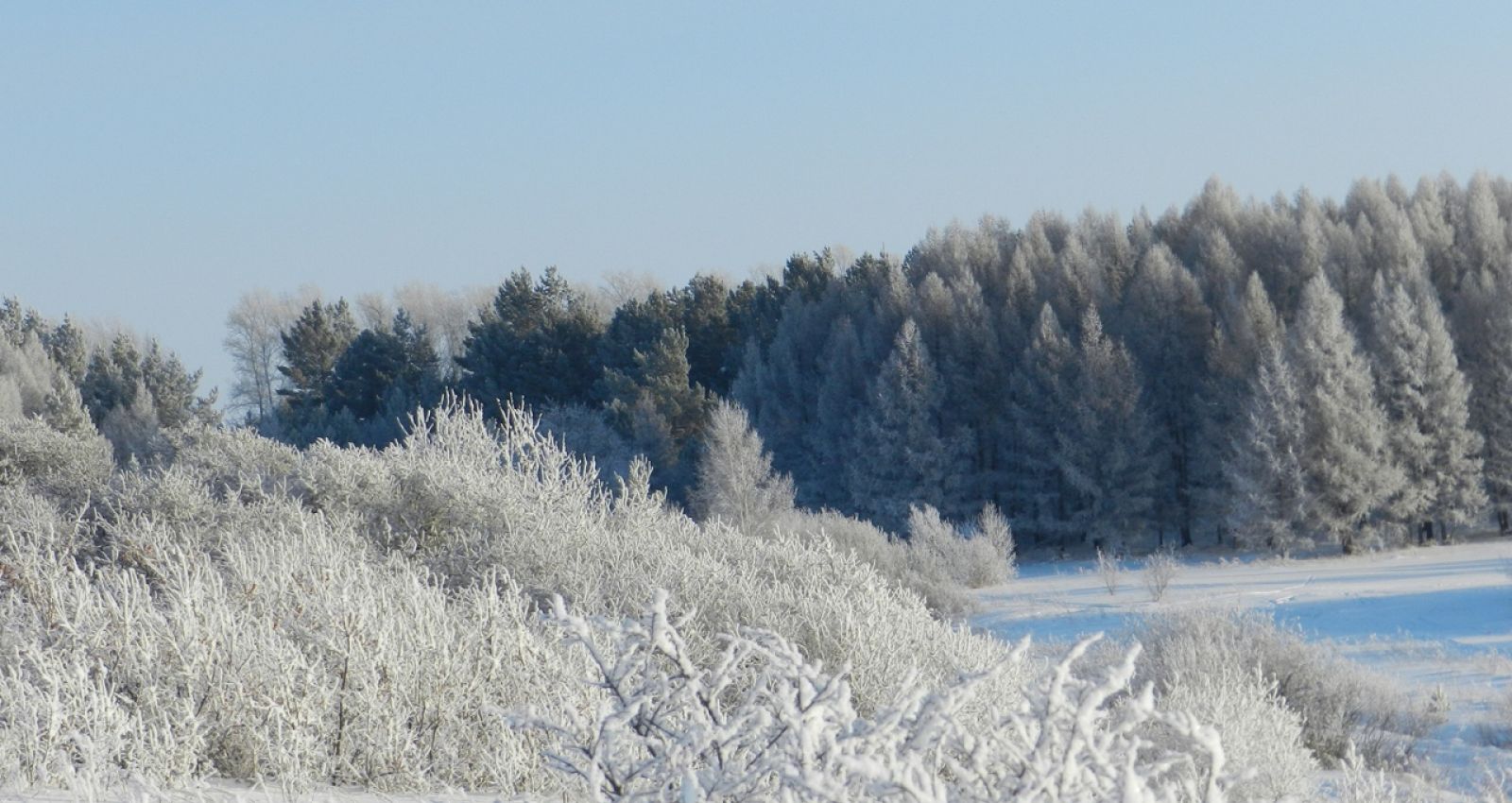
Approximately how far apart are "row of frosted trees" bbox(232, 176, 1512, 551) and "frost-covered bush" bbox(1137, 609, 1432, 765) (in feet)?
63.1

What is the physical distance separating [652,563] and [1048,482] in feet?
86.9

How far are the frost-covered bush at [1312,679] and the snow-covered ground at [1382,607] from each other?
34 cm

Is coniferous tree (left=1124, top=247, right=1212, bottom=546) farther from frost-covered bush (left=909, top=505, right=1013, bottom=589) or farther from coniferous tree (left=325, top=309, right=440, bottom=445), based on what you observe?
coniferous tree (left=325, top=309, right=440, bottom=445)

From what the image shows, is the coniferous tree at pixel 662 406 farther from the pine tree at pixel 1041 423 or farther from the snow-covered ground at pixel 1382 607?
the snow-covered ground at pixel 1382 607

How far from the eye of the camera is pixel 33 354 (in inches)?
1901

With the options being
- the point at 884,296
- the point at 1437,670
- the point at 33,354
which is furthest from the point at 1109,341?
the point at 33,354

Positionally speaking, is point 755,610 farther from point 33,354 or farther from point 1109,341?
point 33,354

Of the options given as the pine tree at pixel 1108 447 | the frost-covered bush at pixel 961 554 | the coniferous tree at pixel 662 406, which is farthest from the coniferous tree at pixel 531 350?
the frost-covered bush at pixel 961 554

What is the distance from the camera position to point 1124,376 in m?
33.5

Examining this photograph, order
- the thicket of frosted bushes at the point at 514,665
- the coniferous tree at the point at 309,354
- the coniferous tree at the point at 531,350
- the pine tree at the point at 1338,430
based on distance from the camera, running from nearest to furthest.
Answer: the thicket of frosted bushes at the point at 514,665, the pine tree at the point at 1338,430, the coniferous tree at the point at 531,350, the coniferous tree at the point at 309,354

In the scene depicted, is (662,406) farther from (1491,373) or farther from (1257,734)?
(1257,734)

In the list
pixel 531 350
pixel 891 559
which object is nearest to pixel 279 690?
pixel 891 559

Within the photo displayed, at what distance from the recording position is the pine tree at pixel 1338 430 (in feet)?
95.4

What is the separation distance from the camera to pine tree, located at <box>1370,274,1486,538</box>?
98.2 feet
